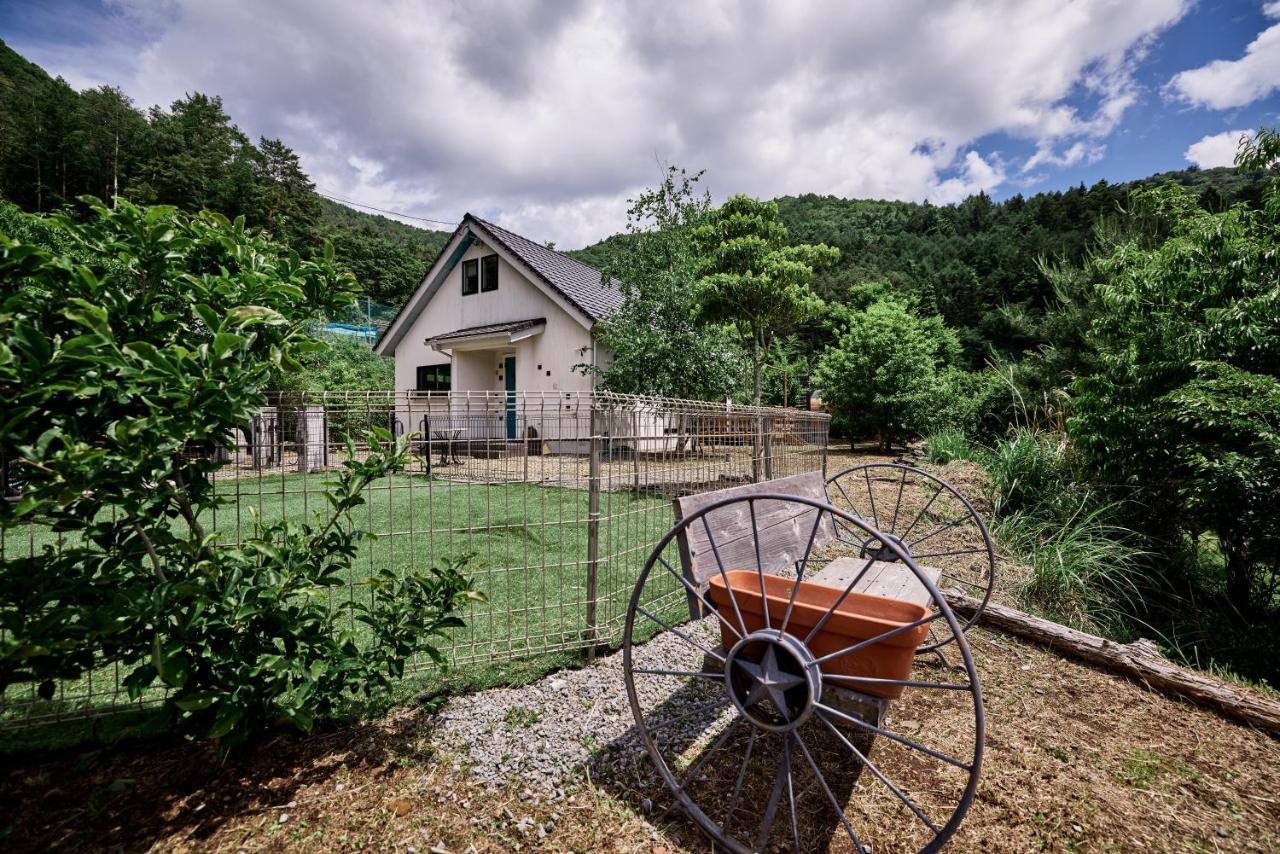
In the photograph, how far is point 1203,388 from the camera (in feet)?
13.4

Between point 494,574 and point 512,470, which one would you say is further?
point 494,574

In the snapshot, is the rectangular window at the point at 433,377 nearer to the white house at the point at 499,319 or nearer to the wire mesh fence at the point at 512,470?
the white house at the point at 499,319

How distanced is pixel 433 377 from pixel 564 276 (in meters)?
5.78

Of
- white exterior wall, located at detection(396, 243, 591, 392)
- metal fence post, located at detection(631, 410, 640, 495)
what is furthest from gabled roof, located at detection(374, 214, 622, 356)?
metal fence post, located at detection(631, 410, 640, 495)

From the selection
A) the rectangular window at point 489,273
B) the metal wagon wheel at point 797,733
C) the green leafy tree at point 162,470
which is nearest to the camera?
the green leafy tree at point 162,470

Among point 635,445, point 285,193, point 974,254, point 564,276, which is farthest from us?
point 285,193

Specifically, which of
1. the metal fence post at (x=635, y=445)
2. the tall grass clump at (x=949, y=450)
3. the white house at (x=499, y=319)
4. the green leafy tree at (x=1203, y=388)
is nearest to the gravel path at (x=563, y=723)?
the metal fence post at (x=635, y=445)

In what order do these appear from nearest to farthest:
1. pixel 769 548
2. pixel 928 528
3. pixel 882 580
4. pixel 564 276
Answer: pixel 882 580 → pixel 769 548 → pixel 928 528 → pixel 564 276

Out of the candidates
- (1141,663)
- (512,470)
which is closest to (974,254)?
(1141,663)

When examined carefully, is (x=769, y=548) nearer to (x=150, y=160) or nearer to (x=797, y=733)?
(x=797, y=733)

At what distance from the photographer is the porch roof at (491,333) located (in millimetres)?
13430

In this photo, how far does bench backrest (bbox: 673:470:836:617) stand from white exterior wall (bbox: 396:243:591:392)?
31.9 feet

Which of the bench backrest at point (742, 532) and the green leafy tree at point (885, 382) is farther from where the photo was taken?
the green leafy tree at point (885, 382)

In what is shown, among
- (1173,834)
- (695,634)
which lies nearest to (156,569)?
(695,634)
